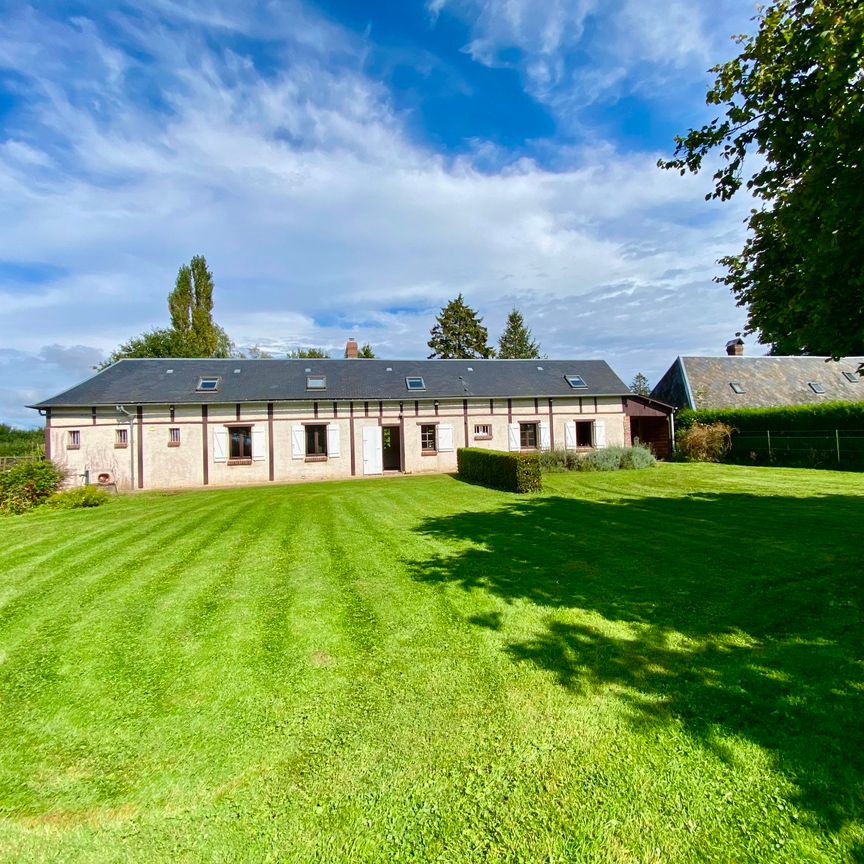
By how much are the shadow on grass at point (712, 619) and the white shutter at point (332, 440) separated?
10298 millimetres

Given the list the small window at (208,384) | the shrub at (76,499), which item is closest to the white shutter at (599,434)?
the small window at (208,384)

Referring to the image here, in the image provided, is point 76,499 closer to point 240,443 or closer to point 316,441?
point 240,443

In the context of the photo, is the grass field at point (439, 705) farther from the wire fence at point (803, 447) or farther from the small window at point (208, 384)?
the small window at point (208, 384)

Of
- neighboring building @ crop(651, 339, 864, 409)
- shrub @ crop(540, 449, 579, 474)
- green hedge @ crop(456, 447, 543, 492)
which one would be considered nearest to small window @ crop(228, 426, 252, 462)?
green hedge @ crop(456, 447, 543, 492)

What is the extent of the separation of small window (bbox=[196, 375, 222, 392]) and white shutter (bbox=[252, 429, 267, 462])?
228cm

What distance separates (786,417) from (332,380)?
56.4 ft

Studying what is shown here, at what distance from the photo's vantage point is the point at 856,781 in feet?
7.00

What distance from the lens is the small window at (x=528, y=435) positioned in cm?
1878

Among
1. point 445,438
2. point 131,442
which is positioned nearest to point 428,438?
point 445,438

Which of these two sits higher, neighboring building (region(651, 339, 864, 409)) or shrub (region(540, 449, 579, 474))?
neighboring building (region(651, 339, 864, 409))

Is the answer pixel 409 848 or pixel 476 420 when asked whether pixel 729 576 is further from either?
pixel 476 420

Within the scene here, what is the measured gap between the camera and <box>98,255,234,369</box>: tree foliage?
31609 mm

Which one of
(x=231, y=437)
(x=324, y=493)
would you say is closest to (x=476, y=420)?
(x=324, y=493)

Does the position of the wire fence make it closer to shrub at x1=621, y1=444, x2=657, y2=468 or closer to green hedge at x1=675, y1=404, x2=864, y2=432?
green hedge at x1=675, y1=404, x2=864, y2=432
